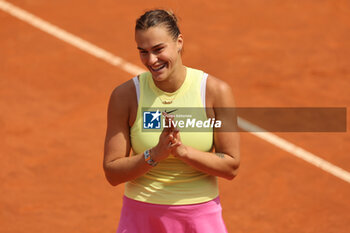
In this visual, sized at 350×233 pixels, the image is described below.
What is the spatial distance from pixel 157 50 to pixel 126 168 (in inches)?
27.9

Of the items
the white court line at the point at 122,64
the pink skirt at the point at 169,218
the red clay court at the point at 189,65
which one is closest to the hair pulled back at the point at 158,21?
the pink skirt at the point at 169,218

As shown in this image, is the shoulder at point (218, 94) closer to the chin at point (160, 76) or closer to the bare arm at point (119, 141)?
the chin at point (160, 76)

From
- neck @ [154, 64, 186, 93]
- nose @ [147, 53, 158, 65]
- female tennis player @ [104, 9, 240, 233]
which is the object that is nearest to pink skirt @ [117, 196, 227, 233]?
female tennis player @ [104, 9, 240, 233]

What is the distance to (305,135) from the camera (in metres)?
8.23

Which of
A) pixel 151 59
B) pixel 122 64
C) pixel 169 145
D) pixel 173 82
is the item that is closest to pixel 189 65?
pixel 122 64

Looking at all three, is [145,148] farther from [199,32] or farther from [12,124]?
[199,32]

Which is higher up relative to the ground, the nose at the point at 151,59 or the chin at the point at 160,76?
the nose at the point at 151,59

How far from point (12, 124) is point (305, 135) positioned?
430cm

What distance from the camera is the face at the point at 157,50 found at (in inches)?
128

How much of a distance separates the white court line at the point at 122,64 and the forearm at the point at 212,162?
4270 millimetres

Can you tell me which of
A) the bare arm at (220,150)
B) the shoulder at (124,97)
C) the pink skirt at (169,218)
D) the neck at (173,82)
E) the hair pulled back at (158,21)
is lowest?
the pink skirt at (169,218)

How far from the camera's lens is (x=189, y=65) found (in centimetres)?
1009

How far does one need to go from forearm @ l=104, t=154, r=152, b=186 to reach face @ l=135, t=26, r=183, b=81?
1.60 feet

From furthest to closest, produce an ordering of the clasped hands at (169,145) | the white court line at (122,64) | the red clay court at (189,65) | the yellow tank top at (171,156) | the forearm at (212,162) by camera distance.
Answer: the white court line at (122,64) < the red clay court at (189,65) < the yellow tank top at (171,156) < the forearm at (212,162) < the clasped hands at (169,145)
